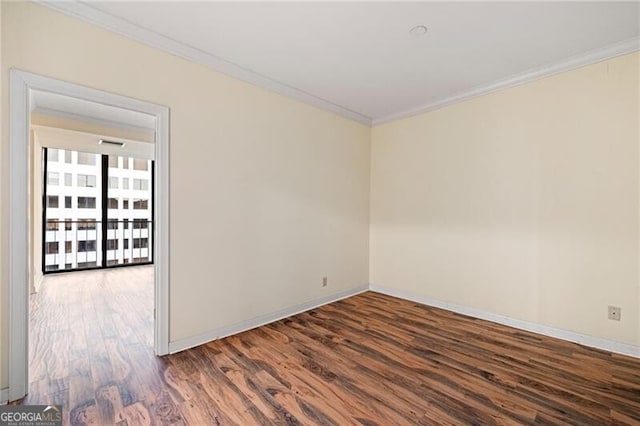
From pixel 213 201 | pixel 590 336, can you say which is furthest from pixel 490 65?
pixel 213 201

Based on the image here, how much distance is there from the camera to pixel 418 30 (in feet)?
7.41

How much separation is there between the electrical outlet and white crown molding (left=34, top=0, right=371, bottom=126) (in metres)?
3.56

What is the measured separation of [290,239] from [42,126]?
12.5 ft

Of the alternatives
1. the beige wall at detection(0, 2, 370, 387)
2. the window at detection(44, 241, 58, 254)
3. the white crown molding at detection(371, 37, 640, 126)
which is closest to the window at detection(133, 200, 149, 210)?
the window at detection(44, 241, 58, 254)

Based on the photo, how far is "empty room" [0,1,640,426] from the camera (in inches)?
73.1

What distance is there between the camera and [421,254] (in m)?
3.91

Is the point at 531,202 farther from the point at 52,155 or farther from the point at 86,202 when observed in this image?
the point at 52,155

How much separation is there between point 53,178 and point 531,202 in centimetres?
788

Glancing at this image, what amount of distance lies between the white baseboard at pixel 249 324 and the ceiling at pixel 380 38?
2497 millimetres

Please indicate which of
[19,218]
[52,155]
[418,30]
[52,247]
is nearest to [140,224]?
[52,247]

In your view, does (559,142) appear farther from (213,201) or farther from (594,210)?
(213,201)

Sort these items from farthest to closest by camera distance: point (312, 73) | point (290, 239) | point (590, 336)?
1. point (290, 239)
2. point (312, 73)
3. point (590, 336)

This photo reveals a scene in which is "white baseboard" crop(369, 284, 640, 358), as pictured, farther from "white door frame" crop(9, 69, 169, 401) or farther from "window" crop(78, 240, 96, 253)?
"window" crop(78, 240, 96, 253)

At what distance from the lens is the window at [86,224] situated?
19.7 ft
